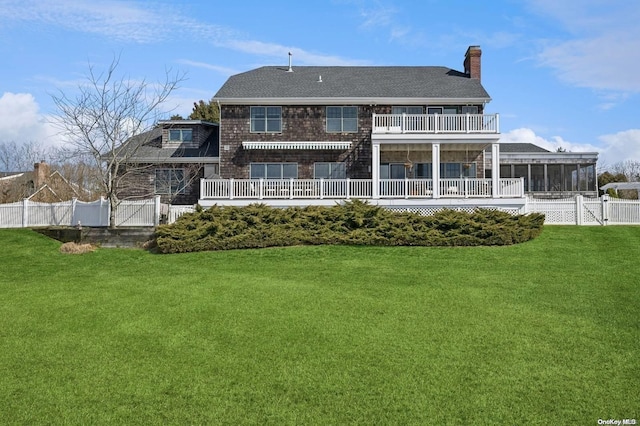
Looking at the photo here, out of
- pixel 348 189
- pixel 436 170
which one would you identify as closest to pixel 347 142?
pixel 348 189

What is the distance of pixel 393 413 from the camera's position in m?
6.34

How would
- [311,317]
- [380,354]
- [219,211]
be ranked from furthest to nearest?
[219,211] < [311,317] < [380,354]

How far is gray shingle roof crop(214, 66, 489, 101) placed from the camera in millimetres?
26922

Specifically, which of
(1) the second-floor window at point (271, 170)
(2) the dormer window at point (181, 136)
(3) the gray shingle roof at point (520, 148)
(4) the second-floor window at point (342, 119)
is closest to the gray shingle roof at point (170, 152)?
(2) the dormer window at point (181, 136)

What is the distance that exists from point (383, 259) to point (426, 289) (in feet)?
15.0

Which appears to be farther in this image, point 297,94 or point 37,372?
point 297,94

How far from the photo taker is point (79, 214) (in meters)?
22.8

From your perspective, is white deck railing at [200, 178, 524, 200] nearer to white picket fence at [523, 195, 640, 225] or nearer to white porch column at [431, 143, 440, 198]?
white porch column at [431, 143, 440, 198]

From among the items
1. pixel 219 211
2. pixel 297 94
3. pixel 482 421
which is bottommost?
pixel 482 421

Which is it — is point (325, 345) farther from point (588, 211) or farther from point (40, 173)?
point (40, 173)

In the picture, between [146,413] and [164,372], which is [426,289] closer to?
[164,372]

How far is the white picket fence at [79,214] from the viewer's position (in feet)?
73.2

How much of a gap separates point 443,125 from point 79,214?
1686 cm

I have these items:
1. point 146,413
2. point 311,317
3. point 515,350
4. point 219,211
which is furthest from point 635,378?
point 219,211
